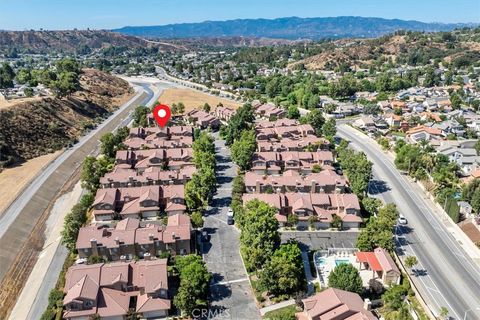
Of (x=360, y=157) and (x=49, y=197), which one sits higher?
(x=360, y=157)

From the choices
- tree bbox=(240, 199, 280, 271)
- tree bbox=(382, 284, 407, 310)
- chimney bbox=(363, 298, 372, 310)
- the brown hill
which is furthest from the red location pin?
chimney bbox=(363, 298, 372, 310)

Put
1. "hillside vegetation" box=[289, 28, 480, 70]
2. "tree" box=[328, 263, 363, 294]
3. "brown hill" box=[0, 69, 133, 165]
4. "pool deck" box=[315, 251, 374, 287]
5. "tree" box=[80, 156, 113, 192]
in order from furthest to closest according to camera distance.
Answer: "hillside vegetation" box=[289, 28, 480, 70], "brown hill" box=[0, 69, 133, 165], "tree" box=[80, 156, 113, 192], "pool deck" box=[315, 251, 374, 287], "tree" box=[328, 263, 363, 294]

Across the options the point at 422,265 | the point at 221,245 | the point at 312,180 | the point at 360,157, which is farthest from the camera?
the point at 360,157

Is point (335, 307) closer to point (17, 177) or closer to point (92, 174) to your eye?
point (92, 174)

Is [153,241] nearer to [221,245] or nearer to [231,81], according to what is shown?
[221,245]

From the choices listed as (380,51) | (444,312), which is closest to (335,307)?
(444,312)

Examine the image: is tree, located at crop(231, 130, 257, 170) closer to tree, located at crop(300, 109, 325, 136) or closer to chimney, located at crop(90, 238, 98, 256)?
tree, located at crop(300, 109, 325, 136)

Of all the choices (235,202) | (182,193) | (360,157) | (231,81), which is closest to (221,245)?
(235,202)
